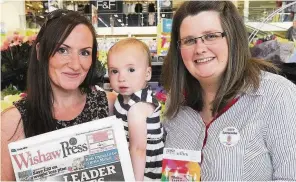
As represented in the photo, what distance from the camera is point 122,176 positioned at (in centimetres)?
109

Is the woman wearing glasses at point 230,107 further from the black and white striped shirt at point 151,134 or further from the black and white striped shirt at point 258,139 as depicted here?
the black and white striped shirt at point 151,134

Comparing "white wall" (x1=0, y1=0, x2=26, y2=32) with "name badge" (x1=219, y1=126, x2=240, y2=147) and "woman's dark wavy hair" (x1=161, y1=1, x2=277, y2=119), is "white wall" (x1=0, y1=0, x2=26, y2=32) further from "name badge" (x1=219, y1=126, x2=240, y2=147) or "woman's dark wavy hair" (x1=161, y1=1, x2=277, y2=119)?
"name badge" (x1=219, y1=126, x2=240, y2=147)

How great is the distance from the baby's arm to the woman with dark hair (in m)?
0.18

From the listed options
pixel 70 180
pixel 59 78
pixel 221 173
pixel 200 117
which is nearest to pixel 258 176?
pixel 221 173

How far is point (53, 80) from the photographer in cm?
134

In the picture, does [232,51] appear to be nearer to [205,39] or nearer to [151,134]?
[205,39]

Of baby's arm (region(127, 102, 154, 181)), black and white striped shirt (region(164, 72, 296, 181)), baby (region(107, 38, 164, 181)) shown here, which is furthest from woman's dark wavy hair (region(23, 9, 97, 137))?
black and white striped shirt (region(164, 72, 296, 181))

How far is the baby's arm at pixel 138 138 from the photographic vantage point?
1.28 m

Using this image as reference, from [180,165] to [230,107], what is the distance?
11.8 inches

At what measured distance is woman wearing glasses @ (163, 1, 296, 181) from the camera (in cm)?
128

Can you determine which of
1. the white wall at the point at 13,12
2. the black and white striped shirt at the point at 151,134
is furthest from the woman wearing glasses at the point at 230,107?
the white wall at the point at 13,12

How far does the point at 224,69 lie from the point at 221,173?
0.39 meters

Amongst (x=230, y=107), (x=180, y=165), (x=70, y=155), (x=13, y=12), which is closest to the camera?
(x=70, y=155)

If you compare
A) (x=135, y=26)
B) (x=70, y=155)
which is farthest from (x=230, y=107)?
(x=135, y=26)
